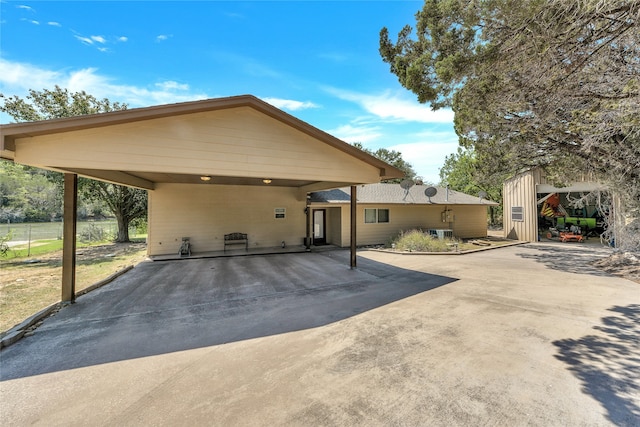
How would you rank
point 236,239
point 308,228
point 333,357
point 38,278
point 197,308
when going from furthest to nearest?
point 308,228
point 236,239
point 38,278
point 197,308
point 333,357

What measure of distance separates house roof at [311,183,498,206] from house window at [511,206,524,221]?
1.54 m

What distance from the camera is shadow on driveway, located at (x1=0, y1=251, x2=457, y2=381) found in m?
3.73

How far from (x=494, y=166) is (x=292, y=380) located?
12464 millimetres

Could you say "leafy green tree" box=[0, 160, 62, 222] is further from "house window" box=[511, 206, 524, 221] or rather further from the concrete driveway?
"house window" box=[511, 206, 524, 221]

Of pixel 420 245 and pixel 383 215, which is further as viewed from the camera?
pixel 383 215

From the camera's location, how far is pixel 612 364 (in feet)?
10.9

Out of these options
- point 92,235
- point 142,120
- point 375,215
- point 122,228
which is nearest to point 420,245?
point 375,215

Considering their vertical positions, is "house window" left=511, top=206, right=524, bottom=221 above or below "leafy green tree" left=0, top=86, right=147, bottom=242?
below

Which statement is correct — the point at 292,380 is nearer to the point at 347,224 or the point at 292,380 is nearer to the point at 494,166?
the point at 347,224

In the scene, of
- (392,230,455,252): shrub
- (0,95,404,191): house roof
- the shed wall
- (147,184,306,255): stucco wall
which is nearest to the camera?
(0,95,404,191): house roof

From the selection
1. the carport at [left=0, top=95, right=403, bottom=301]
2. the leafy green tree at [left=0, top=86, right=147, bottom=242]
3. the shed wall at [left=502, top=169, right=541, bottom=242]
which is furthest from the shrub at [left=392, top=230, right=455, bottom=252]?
the leafy green tree at [left=0, top=86, right=147, bottom=242]

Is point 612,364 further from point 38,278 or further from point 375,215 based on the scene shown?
point 38,278

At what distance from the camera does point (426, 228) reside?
53.5 feet

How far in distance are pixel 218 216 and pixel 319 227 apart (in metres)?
5.61
